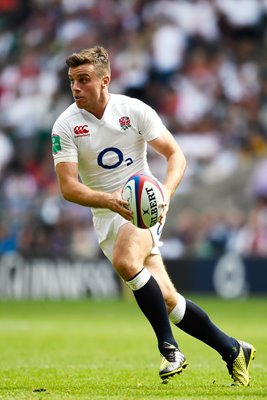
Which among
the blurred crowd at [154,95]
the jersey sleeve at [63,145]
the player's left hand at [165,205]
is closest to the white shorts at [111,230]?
the player's left hand at [165,205]

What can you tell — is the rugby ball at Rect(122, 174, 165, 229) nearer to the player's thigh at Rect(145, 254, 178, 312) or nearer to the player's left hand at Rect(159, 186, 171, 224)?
the player's left hand at Rect(159, 186, 171, 224)

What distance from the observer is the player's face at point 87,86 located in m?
6.74

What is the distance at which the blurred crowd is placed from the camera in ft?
60.4

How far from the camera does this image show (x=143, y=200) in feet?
21.0

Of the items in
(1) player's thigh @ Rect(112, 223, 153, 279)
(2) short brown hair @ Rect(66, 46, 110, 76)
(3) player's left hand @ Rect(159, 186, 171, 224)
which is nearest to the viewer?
(3) player's left hand @ Rect(159, 186, 171, 224)

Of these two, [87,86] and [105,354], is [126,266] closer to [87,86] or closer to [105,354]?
[87,86]

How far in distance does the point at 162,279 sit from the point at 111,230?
492 mm

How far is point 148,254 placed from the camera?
687cm

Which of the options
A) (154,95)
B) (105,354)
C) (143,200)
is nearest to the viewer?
(143,200)

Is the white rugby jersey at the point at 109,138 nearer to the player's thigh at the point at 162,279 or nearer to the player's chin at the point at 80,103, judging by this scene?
the player's chin at the point at 80,103

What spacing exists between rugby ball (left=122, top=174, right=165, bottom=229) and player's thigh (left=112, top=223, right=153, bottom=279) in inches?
9.1

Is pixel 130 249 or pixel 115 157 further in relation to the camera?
pixel 115 157

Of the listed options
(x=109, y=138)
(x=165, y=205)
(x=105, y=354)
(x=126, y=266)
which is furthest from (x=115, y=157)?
(x=105, y=354)

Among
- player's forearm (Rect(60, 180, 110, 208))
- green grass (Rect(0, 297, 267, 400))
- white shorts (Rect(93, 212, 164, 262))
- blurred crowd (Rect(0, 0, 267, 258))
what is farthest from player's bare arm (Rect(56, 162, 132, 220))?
blurred crowd (Rect(0, 0, 267, 258))
